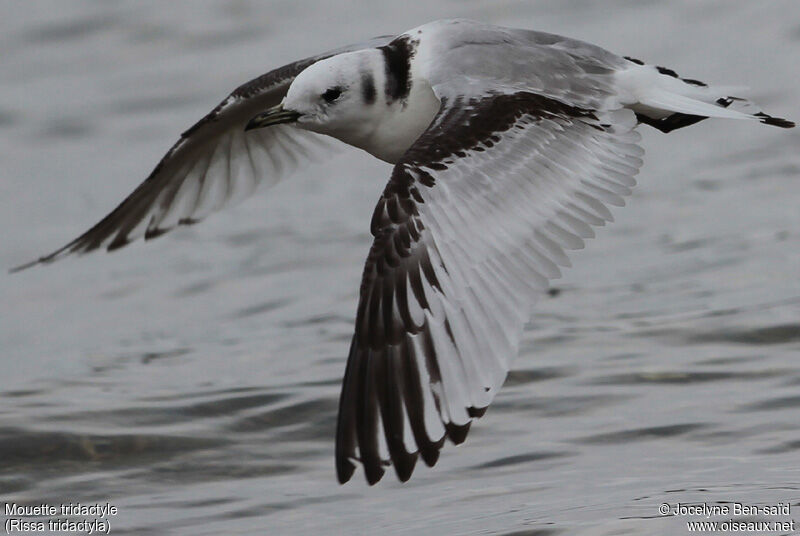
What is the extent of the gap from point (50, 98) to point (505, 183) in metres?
7.83

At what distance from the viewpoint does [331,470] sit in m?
5.97

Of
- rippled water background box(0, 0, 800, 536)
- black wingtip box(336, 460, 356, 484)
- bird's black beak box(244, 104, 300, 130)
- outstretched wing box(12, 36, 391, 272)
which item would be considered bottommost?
rippled water background box(0, 0, 800, 536)

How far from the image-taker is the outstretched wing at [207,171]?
7.16 m

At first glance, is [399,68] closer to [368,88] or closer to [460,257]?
[368,88]

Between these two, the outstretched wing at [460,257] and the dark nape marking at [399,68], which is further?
the dark nape marking at [399,68]

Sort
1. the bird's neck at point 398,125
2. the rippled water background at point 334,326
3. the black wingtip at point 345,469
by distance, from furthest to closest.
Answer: the bird's neck at point 398,125, the rippled water background at point 334,326, the black wingtip at point 345,469

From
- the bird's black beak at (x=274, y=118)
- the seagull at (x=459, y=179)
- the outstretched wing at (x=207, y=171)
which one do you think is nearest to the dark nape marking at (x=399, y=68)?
the seagull at (x=459, y=179)

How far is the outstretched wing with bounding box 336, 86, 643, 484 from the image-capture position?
15.8 feet

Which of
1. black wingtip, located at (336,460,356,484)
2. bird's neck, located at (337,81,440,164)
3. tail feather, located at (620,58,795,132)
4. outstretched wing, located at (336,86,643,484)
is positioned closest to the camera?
black wingtip, located at (336,460,356,484)

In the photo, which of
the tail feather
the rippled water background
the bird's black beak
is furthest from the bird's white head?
the rippled water background

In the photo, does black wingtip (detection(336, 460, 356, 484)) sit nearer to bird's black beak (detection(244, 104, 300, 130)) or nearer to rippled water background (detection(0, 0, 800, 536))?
rippled water background (detection(0, 0, 800, 536))

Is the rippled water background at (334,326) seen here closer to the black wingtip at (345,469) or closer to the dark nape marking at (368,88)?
the black wingtip at (345,469)

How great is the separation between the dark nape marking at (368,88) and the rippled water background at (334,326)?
1.23 metres

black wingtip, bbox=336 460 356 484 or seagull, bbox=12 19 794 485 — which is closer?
black wingtip, bbox=336 460 356 484
